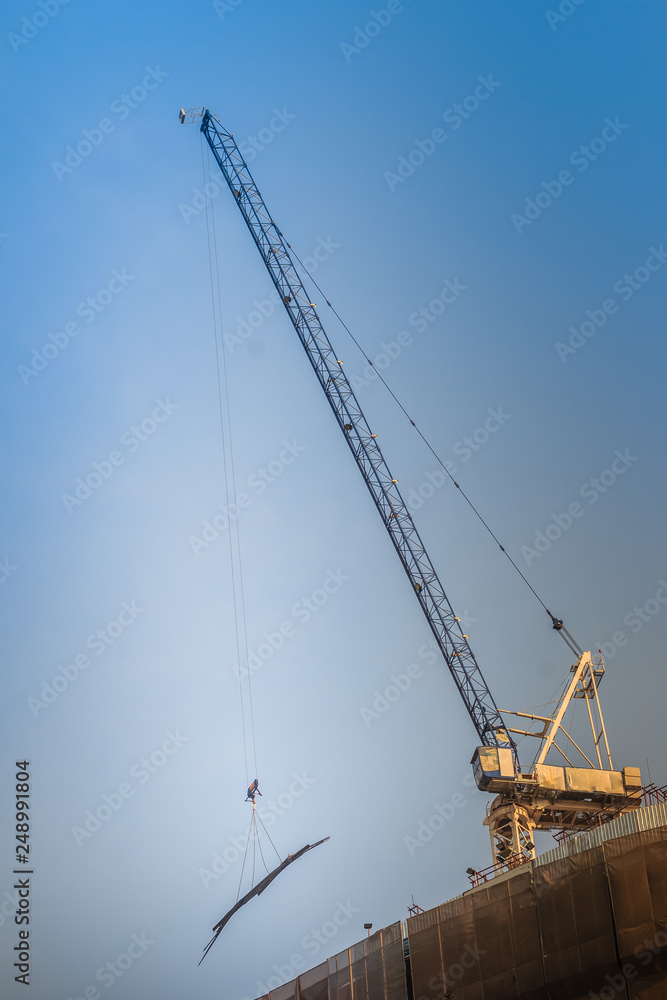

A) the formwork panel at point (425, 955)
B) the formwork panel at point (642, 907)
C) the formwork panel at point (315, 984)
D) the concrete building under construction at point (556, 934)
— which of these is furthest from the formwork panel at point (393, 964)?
the formwork panel at point (642, 907)

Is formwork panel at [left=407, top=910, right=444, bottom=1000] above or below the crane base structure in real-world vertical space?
below

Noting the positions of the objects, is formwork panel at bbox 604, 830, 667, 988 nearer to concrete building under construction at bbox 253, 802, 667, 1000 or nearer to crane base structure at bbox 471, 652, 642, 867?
concrete building under construction at bbox 253, 802, 667, 1000

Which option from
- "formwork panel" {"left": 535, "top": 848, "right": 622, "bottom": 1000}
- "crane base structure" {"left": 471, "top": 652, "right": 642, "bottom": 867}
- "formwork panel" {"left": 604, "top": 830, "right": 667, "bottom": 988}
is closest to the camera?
"formwork panel" {"left": 604, "top": 830, "right": 667, "bottom": 988}

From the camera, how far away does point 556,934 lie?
123 feet

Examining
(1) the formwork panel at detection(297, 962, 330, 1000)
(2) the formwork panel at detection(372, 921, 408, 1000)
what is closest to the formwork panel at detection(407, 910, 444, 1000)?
(2) the formwork panel at detection(372, 921, 408, 1000)

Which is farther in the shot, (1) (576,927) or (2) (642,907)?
(1) (576,927)

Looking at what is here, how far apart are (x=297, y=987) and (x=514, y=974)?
14.8 m

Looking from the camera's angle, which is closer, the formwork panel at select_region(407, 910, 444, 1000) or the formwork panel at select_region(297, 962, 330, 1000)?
the formwork panel at select_region(407, 910, 444, 1000)

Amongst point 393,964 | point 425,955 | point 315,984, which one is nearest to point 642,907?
point 425,955

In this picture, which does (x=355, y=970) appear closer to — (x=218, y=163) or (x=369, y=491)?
(x=369, y=491)

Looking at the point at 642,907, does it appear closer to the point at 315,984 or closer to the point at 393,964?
the point at 393,964

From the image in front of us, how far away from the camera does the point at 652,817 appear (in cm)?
3584

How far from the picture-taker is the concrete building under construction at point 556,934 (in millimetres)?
34438

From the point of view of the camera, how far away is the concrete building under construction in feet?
113
